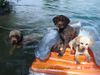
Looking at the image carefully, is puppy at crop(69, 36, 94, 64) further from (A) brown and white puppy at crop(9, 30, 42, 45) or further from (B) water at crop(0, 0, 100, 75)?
(A) brown and white puppy at crop(9, 30, 42, 45)

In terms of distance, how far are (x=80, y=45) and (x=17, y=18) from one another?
7.79 meters

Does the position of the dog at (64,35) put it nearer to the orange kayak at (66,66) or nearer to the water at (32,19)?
the orange kayak at (66,66)

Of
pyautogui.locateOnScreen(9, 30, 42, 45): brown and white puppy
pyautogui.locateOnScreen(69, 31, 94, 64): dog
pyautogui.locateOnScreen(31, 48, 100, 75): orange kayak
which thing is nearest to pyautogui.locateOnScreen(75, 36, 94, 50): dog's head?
pyautogui.locateOnScreen(69, 31, 94, 64): dog

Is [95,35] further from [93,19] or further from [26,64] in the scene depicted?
[93,19]

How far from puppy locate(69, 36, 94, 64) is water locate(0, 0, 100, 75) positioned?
1.02ft

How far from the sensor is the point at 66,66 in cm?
666

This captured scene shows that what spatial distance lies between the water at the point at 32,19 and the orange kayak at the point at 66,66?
0.26m

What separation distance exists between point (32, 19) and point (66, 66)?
25.1 ft

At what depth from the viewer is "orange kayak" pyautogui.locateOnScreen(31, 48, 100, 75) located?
21.4 feet

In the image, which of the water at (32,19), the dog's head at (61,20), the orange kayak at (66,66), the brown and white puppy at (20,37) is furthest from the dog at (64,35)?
the brown and white puppy at (20,37)

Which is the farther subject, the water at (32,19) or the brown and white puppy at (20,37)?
the brown and white puppy at (20,37)

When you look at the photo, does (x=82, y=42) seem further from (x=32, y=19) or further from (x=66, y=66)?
(x=32, y=19)

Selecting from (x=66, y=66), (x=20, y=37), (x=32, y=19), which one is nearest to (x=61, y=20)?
(x=66, y=66)

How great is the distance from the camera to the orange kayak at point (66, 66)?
6.53 meters
